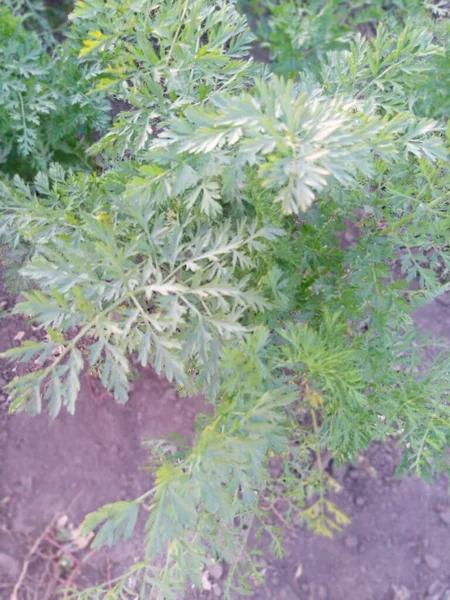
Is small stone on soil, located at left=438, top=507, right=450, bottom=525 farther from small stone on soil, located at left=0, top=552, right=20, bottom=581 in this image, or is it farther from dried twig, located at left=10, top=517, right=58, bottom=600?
small stone on soil, located at left=0, top=552, right=20, bottom=581

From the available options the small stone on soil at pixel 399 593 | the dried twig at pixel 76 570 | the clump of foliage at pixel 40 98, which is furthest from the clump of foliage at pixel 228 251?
the small stone on soil at pixel 399 593

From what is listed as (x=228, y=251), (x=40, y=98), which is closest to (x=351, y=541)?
(x=228, y=251)

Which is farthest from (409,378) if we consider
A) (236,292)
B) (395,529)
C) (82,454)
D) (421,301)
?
(82,454)

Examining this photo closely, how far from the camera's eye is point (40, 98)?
2143mm

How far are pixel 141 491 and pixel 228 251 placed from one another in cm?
151

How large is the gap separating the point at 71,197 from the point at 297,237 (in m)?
0.77

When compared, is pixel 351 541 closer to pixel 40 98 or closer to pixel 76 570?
pixel 76 570

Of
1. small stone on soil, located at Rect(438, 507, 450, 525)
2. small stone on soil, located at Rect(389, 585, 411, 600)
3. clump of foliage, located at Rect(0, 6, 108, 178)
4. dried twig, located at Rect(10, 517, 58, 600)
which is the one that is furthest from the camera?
small stone on soil, located at Rect(438, 507, 450, 525)

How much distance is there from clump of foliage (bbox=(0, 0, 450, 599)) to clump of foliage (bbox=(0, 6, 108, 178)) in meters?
0.18

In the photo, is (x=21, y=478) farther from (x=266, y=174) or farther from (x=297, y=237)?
(x=266, y=174)

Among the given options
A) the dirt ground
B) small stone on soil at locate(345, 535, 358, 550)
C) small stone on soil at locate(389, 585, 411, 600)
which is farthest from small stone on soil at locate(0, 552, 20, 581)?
small stone on soil at locate(389, 585, 411, 600)

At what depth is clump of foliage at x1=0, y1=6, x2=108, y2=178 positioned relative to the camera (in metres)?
2.08

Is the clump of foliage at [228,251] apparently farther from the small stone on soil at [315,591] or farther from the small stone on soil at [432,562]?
the small stone on soil at [432,562]

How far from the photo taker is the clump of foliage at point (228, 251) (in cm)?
136
